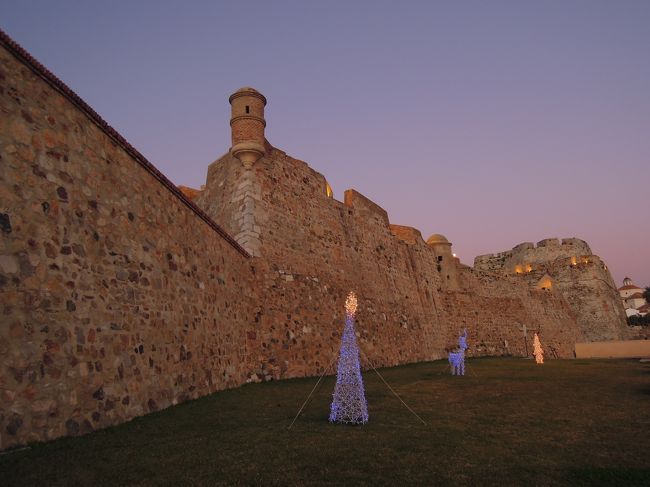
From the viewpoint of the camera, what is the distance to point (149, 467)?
4348mm

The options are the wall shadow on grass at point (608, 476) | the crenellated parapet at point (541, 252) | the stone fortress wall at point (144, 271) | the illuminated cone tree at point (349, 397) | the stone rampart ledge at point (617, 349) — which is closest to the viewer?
the wall shadow on grass at point (608, 476)

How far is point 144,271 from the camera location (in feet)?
25.1

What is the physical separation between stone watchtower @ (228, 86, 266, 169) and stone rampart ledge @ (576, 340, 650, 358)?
25.7 m

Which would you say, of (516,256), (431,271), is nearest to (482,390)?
(431,271)

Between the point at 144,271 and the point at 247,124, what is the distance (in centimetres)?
953

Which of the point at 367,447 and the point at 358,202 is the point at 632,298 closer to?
the point at 358,202

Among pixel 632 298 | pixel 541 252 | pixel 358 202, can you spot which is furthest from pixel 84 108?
pixel 632 298

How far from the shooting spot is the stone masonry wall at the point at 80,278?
16.0ft

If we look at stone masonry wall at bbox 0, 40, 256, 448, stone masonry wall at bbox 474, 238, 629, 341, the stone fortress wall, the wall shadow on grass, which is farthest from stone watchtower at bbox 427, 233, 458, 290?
the wall shadow on grass

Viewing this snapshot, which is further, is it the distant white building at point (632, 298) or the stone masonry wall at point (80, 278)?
the distant white building at point (632, 298)

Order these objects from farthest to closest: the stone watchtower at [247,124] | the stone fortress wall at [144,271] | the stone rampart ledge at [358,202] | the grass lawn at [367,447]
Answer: the stone rampart ledge at [358,202] → the stone watchtower at [247,124] → the stone fortress wall at [144,271] → the grass lawn at [367,447]

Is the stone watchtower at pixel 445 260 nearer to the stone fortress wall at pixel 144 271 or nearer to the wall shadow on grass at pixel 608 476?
the stone fortress wall at pixel 144 271

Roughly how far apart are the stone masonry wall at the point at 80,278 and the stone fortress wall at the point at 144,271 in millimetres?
21

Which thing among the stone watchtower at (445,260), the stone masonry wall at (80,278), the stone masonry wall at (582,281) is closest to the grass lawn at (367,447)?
the stone masonry wall at (80,278)
